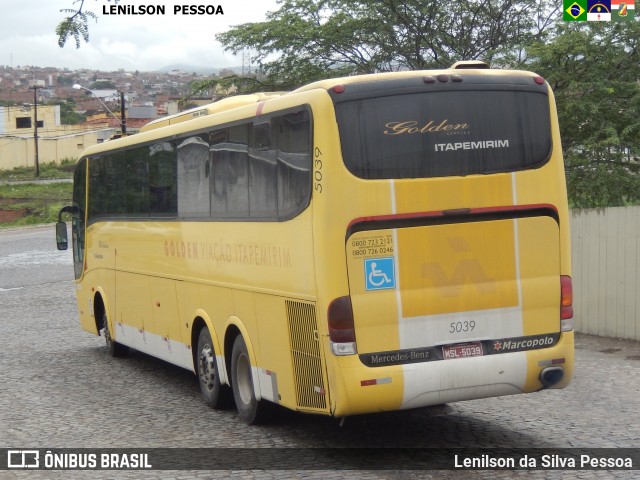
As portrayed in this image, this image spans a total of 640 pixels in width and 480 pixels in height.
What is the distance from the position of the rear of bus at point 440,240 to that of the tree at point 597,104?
10.3m

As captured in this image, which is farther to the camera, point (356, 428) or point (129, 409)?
point (129, 409)

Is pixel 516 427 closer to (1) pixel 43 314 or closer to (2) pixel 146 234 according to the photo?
(2) pixel 146 234

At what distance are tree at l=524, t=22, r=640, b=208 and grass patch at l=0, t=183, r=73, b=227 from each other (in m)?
47.2

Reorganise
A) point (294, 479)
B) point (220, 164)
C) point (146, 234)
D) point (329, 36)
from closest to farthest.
Result: point (294, 479)
point (220, 164)
point (146, 234)
point (329, 36)

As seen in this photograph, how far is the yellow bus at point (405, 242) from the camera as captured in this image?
352 inches

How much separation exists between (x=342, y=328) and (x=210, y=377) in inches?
146

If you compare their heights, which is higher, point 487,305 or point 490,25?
point 490,25

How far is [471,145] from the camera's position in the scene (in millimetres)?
9359

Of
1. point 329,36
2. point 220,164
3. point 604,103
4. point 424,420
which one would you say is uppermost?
point 329,36

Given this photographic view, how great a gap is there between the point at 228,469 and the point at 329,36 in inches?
710

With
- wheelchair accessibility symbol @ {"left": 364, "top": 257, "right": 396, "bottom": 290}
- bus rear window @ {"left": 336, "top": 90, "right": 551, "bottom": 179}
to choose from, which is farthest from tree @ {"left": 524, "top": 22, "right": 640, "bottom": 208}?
wheelchair accessibility symbol @ {"left": 364, "top": 257, "right": 396, "bottom": 290}

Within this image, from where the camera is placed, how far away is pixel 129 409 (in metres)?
12.2

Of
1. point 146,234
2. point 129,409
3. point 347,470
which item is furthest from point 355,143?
point 146,234

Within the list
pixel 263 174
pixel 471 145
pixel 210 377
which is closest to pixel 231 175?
pixel 263 174
